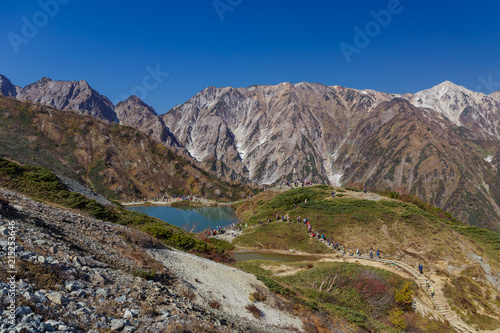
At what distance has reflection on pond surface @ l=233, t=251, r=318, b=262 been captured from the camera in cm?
4397

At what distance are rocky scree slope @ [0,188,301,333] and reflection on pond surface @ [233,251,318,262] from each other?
30.4 m

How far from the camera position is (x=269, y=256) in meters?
45.7

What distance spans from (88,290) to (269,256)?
40.4m

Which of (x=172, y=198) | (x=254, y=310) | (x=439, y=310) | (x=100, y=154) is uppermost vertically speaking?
(x=439, y=310)

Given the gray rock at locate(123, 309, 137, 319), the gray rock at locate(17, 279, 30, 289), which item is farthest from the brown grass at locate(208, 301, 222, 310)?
the gray rock at locate(17, 279, 30, 289)

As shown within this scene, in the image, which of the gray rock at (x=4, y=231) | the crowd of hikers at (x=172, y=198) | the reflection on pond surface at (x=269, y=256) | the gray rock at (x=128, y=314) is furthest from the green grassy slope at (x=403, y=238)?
the crowd of hikers at (x=172, y=198)

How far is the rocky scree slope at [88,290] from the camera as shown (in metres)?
Result: 6.41

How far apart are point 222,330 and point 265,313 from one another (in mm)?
6669

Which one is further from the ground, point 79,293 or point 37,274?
point 37,274

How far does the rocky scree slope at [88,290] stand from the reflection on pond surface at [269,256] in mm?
30392

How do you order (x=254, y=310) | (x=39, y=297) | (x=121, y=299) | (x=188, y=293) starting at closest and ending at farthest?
(x=39, y=297) < (x=121, y=299) < (x=188, y=293) < (x=254, y=310)

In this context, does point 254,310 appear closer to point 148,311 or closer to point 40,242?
point 148,311

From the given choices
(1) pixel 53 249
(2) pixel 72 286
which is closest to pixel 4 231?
(1) pixel 53 249

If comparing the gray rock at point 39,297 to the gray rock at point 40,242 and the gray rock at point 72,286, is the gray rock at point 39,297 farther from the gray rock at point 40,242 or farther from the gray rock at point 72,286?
the gray rock at point 40,242
